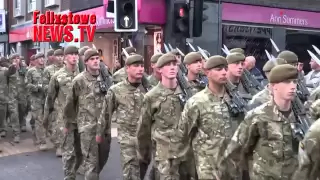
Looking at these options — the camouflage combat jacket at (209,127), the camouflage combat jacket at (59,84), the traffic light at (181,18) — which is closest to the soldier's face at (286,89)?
the camouflage combat jacket at (209,127)

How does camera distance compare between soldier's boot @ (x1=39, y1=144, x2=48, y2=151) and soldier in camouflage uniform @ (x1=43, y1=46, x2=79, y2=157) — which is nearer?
soldier in camouflage uniform @ (x1=43, y1=46, x2=79, y2=157)

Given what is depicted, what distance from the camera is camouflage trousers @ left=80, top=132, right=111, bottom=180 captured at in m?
7.18

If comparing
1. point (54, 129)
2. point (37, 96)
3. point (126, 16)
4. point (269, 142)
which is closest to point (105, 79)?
point (126, 16)

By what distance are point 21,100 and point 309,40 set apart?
506 inches

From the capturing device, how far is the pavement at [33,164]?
8.97m

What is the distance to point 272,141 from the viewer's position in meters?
4.32

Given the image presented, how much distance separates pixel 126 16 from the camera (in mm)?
10188

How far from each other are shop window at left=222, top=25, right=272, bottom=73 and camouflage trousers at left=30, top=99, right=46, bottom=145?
30.0 feet

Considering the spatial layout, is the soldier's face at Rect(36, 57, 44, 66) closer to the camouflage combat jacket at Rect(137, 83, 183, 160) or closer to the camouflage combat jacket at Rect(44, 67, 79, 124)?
the camouflage combat jacket at Rect(44, 67, 79, 124)

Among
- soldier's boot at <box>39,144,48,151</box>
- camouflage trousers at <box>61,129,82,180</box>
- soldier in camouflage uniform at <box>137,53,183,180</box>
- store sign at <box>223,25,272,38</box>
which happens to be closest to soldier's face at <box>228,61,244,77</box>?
soldier in camouflage uniform at <box>137,53,183,180</box>

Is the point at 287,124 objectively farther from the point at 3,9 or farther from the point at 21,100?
the point at 3,9

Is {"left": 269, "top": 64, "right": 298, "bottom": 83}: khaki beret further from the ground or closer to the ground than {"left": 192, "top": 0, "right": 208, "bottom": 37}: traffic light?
closer to the ground

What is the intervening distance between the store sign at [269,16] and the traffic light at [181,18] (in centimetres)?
751

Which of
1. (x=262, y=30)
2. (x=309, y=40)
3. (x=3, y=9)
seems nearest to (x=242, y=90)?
(x=262, y=30)
